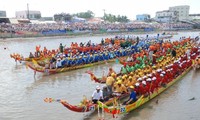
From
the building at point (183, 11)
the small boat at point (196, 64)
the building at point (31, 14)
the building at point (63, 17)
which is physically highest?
the building at point (183, 11)

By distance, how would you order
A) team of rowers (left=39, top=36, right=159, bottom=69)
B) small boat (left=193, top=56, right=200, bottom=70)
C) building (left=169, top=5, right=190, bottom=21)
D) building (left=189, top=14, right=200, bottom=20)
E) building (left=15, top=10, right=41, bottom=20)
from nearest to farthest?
team of rowers (left=39, top=36, right=159, bottom=69) → small boat (left=193, top=56, right=200, bottom=70) → building (left=15, top=10, right=41, bottom=20) → building (left=189, top=14, right=200, bottom=20) → building (left=169, top=5, right=190, bottom=21)

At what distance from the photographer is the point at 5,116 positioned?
971 cm

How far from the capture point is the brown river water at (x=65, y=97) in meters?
9.66

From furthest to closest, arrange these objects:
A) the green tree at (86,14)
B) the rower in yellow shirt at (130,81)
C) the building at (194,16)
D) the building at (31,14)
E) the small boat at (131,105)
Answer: the building at (194,16) < the green tree at (86,14) < the building at (31,14) < the rower in yellow shirt at (130,81) < the small boat at (131,105)

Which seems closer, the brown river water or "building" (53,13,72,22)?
the brown river water

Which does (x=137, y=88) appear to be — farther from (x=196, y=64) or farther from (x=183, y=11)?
(x=183, y=11)

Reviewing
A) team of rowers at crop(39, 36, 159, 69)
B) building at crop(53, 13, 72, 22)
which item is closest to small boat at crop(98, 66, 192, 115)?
team of rowers at crop(39, 36, 159, 69)

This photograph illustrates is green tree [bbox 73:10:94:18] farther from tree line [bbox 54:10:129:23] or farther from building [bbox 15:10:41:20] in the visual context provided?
building [bbox 15:10:41:20]

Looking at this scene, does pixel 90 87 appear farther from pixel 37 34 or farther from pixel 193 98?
pixel 37 34

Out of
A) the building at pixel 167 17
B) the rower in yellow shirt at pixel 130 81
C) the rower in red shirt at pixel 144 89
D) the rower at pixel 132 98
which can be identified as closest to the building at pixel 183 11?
the building at pixel 167 17

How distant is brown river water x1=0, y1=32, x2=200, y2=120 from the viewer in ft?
31.7

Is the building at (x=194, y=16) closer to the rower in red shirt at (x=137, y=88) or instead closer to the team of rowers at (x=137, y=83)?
the team of rowers at (x=137, y=83)

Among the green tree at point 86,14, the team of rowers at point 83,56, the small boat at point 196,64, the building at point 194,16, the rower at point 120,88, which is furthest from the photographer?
the building at point 194,16

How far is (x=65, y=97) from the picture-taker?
11758 mm
